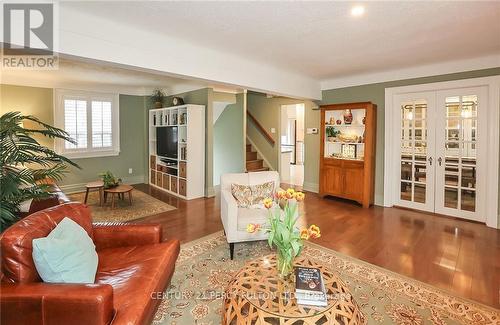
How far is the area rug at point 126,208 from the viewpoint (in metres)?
A: 4.41

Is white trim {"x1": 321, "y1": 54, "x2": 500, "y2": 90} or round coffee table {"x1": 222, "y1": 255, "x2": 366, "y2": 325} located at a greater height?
white trim {"x1": 321, "y1": 54, "x2": 500, "y2": 90}

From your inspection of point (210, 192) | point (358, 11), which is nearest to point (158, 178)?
point (210, 192)

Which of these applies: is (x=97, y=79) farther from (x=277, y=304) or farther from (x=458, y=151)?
(x=458, y=151)

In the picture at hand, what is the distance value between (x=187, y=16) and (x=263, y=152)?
5.41m

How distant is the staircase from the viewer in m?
7.44

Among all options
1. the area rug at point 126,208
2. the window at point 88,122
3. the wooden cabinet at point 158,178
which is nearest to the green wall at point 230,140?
the wooden cabinet at point 158,178

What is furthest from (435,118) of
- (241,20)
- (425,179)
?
(241,20)

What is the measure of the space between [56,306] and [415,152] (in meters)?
5.38

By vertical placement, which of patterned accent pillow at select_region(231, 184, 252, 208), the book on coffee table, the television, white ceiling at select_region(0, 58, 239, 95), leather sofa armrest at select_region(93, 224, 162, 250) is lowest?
the book on coffee table

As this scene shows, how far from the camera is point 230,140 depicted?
6895 millimetres

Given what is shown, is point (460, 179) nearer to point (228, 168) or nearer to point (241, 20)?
point (241, 20)

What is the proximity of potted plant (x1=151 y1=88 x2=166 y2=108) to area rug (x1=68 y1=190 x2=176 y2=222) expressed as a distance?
7.53 feet

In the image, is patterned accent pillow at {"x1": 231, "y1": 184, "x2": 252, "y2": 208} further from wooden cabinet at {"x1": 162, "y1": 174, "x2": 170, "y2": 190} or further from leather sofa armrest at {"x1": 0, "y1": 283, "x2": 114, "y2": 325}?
wooden cabinet at {"x1": 162, "y1": 174, "x2": 170, "y2": 190}

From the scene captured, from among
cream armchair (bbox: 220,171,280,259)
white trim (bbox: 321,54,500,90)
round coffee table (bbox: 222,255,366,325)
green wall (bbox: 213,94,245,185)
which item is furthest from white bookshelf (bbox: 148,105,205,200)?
round coffee table (bbox: 222,255,366,325)
